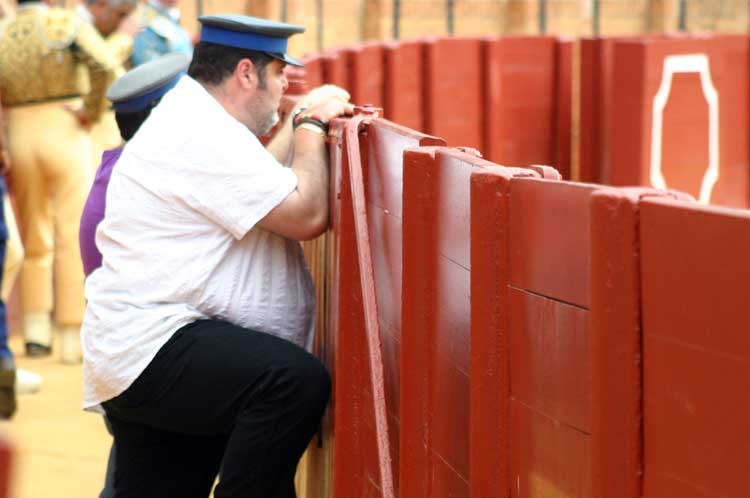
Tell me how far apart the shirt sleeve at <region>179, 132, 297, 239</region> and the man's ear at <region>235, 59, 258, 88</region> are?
1.00 feet

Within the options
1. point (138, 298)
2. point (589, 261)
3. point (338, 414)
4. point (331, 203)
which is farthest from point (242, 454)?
point (589, 261)

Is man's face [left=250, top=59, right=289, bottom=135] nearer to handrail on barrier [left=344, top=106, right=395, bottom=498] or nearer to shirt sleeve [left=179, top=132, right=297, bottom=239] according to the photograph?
shirt sleeve [left=179, top=132, right=297, bottom=239]

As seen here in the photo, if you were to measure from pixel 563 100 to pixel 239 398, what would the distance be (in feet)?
24.9

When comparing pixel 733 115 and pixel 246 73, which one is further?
pixel 733 115

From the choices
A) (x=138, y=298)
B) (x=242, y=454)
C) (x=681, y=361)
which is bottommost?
(x=242, y=454)

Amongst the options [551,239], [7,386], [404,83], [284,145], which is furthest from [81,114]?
[551,239]

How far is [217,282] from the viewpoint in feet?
11.8

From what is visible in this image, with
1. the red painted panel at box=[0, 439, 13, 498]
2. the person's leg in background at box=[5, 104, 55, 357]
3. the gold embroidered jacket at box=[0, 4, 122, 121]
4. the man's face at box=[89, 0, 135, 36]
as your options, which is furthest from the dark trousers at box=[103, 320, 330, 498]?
the man's face at box=[89, 0, 135, 36]

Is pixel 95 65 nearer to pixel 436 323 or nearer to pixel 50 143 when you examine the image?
pixel 50 143

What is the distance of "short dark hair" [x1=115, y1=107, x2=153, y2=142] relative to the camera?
4.22m

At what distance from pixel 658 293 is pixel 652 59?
862 cm

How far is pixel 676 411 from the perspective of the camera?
1885 millimetres

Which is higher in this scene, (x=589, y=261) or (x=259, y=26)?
(x=259, y=26)

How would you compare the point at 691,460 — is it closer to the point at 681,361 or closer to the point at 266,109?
the point at 681,361
